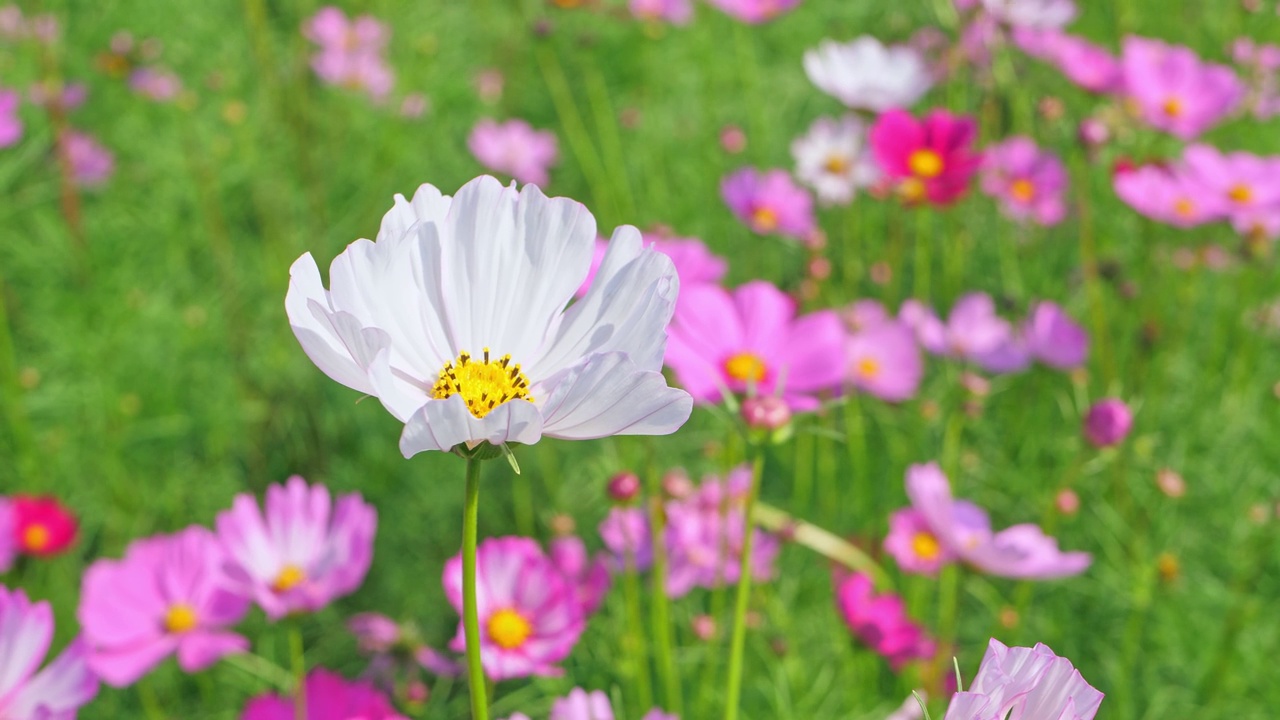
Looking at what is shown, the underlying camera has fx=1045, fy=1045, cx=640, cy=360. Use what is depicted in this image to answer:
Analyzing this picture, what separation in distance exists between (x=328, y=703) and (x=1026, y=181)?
1.34 m

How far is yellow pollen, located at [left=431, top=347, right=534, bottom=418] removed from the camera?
0.44m

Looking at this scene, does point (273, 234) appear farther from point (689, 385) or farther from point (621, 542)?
point (689, 385)

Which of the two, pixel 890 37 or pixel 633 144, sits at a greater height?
pixel 890 37

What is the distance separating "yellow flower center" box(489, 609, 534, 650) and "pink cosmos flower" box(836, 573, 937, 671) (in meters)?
0.28

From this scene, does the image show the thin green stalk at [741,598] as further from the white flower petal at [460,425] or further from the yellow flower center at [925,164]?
the yellow flower center at [925,164]

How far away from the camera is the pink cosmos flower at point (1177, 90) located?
1425 millimetres

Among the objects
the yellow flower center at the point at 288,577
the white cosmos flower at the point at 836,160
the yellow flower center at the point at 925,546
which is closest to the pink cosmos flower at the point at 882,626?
→ the yellow flower center at the point at 925,546

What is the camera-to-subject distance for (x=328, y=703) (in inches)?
26.5

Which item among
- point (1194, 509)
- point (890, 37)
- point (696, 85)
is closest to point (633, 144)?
point (696, 85)

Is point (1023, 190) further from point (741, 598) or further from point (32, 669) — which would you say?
point (32, 669)

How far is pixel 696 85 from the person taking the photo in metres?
2.39

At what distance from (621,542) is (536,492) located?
1.67 feet

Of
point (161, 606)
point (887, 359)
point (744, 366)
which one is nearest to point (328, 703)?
point (161, 606)

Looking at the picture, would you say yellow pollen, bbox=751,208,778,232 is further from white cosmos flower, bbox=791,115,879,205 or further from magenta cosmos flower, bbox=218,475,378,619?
magenta cosmos flower, bbox=218,475,378,619
